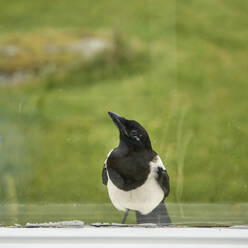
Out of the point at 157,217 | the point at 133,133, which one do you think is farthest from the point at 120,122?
the point at 157,217

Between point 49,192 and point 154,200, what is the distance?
19 cm

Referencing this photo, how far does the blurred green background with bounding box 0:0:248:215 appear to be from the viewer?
2.27ft

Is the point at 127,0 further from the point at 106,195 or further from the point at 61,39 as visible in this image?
the point at 106,195

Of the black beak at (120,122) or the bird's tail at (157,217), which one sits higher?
the black beak at (120,122)

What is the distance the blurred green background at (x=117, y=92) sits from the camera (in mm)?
692

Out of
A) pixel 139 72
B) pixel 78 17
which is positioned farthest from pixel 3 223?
pixel 78 17

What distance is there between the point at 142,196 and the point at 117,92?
0.80ft

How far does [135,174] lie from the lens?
0.62m

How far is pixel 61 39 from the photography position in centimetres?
91

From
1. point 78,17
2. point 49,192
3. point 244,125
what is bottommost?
point 49,192
